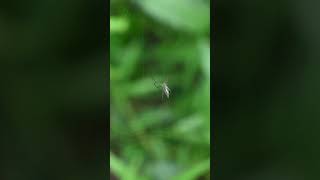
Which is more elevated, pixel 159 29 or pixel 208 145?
pixel 159 29

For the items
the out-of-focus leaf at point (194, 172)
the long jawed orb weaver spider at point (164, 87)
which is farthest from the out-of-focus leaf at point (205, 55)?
the out-of-focus leaf at point (194, 172)

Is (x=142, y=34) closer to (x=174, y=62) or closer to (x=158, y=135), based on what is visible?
(x=174, y=62)

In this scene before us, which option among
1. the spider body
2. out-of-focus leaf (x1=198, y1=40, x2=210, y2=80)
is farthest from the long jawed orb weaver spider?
out-of-focus leaf (x1=198, y1=40, x2=210, y2=80)

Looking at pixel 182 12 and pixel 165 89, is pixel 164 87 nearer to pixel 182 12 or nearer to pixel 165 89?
pixel 165 89

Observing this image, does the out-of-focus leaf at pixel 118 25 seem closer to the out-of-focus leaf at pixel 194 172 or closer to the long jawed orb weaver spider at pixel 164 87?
the long jawed orb weaver spider at pixel 164 87

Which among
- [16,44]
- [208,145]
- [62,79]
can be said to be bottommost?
[208,145]

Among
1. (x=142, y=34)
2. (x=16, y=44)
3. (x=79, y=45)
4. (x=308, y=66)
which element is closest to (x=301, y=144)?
(x=308, y=66)

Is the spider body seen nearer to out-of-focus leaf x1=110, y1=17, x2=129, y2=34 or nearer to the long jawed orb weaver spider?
the long jawed orb weaver spider
